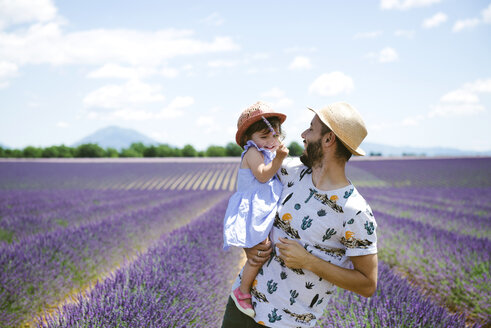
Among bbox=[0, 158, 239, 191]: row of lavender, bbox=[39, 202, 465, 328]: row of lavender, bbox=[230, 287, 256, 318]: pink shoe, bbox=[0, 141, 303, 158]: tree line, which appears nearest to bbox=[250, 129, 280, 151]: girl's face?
bbox=[230, 287, 256, 318]: pink shoe

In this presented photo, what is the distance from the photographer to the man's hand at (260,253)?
1089 millimetres

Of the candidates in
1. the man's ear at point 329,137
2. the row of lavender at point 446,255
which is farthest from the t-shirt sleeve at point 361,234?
the row of lavender at point 446,255

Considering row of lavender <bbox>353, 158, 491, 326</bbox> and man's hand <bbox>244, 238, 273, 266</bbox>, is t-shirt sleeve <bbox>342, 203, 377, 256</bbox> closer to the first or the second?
man's hand <bbox>244, 238, 273, 266</bbox>

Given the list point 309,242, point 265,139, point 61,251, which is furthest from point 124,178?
point 309,242

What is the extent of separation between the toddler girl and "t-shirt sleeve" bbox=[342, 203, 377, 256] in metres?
0.28

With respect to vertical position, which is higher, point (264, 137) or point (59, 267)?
point (264, 137)

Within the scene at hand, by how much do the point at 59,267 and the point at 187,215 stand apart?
11.7ft

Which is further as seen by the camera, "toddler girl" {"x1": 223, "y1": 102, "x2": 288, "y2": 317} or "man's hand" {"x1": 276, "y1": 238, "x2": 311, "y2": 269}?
"toddler girl" {"x1": 223, "y1": 102, "x2": 288, "y2": 317}

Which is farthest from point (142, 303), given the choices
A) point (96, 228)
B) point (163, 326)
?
point (96, 228)

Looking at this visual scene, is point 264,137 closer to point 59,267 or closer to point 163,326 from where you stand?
point 163,326

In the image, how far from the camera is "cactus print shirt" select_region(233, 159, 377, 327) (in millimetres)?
974

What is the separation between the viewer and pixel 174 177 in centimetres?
1412

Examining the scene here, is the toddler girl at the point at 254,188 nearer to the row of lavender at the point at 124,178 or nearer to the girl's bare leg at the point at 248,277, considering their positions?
the girl's bare leg at the point at 248,277

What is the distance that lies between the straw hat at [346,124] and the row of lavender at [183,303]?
1167 mm
